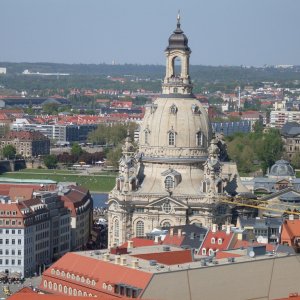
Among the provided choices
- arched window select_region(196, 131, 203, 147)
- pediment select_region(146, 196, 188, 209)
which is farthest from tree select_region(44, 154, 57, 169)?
pediment select_region(146, 196, 188, 209)

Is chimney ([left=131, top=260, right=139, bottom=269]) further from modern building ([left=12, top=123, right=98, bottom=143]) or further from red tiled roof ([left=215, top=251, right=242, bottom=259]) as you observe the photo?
modern building ([left=12, top=123, right=98, bottom=143])

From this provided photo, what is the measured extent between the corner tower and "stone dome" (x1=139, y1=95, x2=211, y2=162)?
621mm

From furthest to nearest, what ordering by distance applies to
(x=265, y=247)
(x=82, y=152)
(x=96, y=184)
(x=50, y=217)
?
(x=82, y=152)
(x=96, y=184)
(x=50, y=217)
(x=265, y=247)

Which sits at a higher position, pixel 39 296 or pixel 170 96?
pixel 170 96

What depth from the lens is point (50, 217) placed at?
70.6m

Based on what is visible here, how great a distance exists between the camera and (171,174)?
71000 mm

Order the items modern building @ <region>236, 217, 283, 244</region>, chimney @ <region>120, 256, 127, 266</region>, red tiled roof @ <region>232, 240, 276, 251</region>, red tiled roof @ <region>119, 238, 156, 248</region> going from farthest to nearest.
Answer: modern building @ <region>236, 217, 283, 244</region> → red tiled roof @ <region>119, 238, 156, 248</region> → red tiled roof @ <region>232, 240, 276, 251</region> → chimney @ <region>120, 256, 127, 266</region>

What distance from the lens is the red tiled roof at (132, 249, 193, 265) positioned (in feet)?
164

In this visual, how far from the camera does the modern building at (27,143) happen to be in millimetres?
140875

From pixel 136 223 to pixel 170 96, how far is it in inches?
258

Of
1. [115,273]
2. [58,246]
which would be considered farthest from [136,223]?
[115,273]

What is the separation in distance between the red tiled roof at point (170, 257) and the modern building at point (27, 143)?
294 feet

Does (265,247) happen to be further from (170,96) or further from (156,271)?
(170,96)

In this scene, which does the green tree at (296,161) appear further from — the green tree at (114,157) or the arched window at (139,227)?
the arched window at (139,227)
